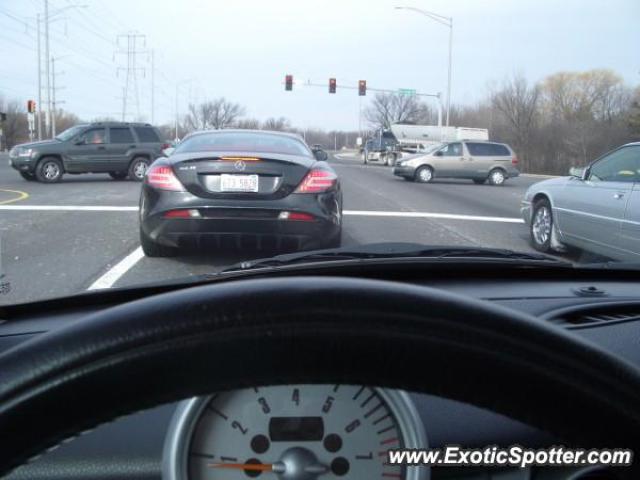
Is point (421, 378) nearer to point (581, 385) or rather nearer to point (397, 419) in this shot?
point (581, 385)

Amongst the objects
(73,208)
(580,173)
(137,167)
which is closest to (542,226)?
(580,173)

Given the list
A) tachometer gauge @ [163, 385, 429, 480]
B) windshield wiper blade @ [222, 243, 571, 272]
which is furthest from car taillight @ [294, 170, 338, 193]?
tachometer gauge @ [163, 385, 429, 480]

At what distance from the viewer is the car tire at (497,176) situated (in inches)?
1048

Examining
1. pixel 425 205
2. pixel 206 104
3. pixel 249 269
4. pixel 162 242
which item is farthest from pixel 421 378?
pixel 206 104

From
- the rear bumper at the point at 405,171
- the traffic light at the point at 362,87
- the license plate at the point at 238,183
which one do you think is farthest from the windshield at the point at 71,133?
the traffic light at the point at 362,87

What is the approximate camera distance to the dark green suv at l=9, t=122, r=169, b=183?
20.1 metres

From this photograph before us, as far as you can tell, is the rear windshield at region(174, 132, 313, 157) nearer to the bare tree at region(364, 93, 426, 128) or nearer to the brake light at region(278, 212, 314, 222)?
the brake light at region(278, 212, 314, 222)

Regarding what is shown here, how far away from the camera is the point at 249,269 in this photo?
3.27 m

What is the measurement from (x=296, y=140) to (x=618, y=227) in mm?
3512

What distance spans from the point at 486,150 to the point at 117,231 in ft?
64.5

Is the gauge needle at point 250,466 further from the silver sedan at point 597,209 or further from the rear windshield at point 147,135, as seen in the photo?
the rear windshield at point 147,135

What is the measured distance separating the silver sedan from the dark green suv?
15.0 meters

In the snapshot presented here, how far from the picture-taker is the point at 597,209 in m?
7.61

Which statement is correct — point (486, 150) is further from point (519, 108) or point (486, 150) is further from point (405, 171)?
point (519, 108)
